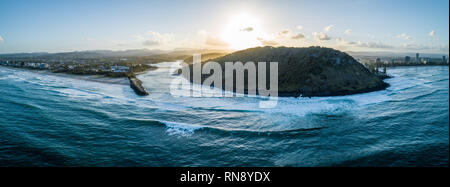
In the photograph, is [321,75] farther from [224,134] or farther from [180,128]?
[180,128]

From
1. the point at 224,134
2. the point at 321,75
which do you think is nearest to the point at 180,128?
the point at 224,134

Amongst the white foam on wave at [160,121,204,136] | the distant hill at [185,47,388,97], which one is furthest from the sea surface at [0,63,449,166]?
the distant hill at [185,47,388,97]

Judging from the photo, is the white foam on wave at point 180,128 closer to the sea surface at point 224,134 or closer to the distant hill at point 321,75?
the sea surface at point 224,134

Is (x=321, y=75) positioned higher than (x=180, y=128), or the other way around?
(x=321, y=75)

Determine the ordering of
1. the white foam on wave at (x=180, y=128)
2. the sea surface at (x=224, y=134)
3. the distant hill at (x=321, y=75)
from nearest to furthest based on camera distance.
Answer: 1. the sea surface at (x=224, y=134)
2. the white foam on wave at (x=180, y=128)
3. the distant hill at (x=321, y=75)

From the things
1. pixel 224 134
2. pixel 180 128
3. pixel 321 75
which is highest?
pixel 321 75

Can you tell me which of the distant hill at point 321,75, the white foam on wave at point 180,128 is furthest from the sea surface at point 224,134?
the distant hill at point 321,75
